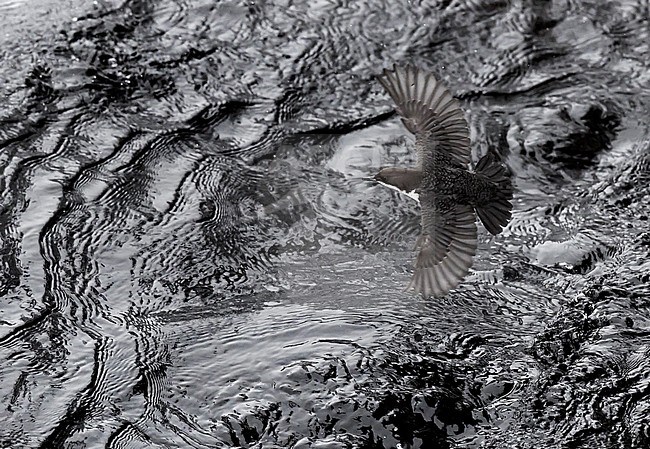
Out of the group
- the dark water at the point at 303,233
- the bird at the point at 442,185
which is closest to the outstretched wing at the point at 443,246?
the bird at the point at 442,185

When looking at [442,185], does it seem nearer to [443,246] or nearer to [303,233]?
[443,246]

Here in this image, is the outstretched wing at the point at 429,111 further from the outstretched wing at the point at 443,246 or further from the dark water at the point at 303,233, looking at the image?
the dark water at the point at 303,233

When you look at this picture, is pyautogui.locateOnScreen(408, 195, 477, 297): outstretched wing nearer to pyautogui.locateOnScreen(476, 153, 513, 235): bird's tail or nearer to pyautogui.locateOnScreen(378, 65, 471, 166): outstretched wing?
pyautogui.locateOnScreen(476, 153, 513, 235): bird's tail

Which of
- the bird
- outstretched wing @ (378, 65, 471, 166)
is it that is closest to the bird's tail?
the bird

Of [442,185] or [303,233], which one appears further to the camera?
[303,233]

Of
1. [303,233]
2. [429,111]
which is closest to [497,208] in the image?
[429,111]
